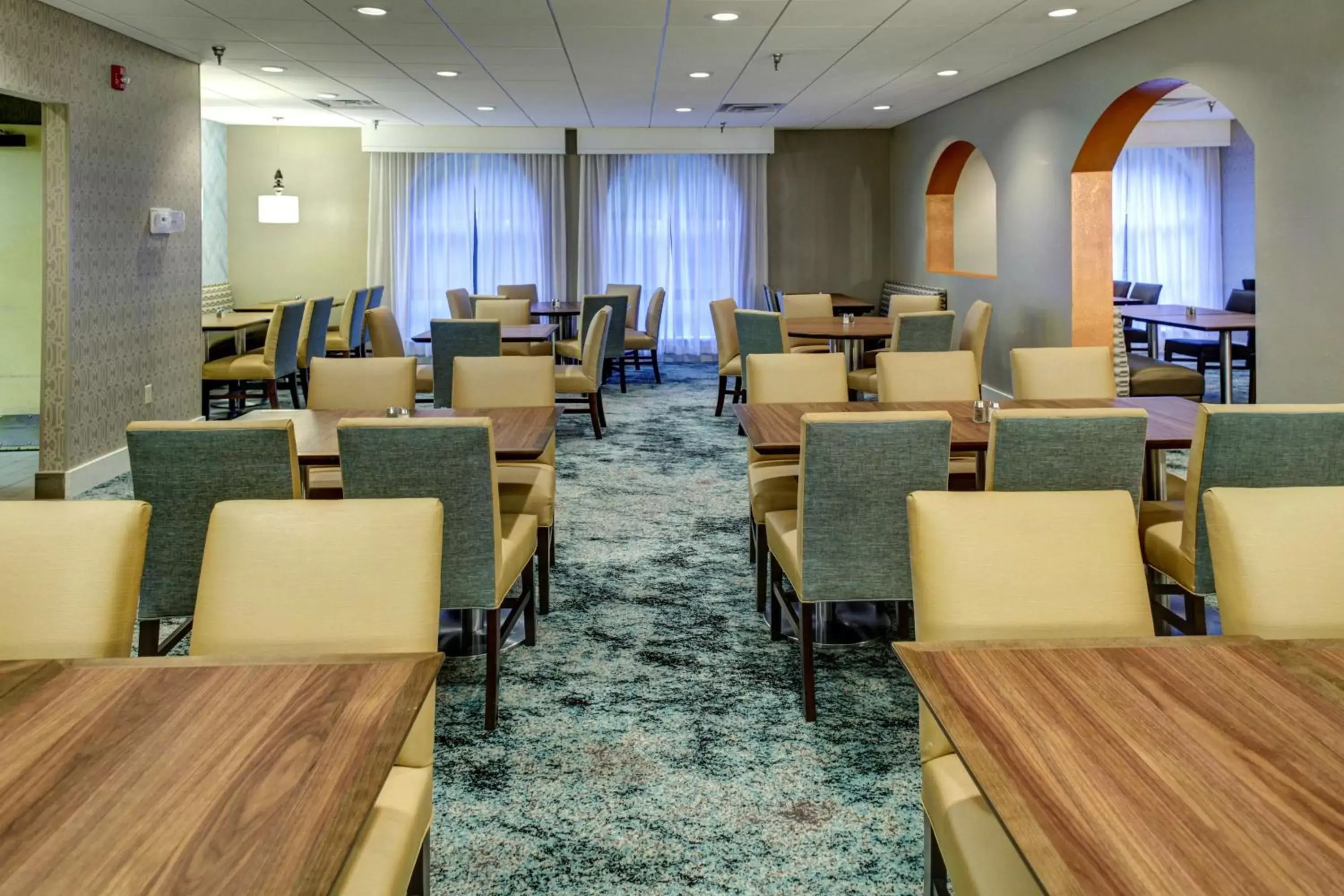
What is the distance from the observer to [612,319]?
29.0 feet

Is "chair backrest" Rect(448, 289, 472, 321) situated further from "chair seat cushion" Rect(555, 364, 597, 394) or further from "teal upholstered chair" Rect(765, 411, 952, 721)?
"teal upholstered chair" Rect(765, 411, 952, 721)

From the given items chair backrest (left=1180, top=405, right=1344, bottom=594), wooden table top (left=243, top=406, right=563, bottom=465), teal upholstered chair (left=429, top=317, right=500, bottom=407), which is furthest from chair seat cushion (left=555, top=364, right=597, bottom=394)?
chair backrest (left=1180, top=405, right=1344, bottom=594)

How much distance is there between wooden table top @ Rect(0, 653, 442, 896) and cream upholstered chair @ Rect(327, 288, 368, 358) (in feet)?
26.1

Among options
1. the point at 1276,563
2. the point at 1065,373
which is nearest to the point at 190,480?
the point at 1276,563

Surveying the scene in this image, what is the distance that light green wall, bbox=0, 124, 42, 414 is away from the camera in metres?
7.62

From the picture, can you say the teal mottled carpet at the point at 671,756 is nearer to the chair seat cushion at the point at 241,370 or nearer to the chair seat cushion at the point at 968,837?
the chair seat cushion at the point at 968,837

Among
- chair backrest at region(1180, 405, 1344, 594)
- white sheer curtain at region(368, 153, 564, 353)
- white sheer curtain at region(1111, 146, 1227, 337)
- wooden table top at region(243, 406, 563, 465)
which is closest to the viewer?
chair backrest at region(1180, 405, 1344, 594)

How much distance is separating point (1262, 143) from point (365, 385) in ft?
13.6

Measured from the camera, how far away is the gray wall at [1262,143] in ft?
15.3

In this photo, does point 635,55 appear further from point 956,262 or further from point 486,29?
point 956,262

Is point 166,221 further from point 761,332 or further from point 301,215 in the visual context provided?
point 301,215

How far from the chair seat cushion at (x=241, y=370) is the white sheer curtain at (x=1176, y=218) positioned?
29.6 ft

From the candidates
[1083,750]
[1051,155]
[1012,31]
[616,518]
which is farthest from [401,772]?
[1051,155]

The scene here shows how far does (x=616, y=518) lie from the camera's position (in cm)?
530
